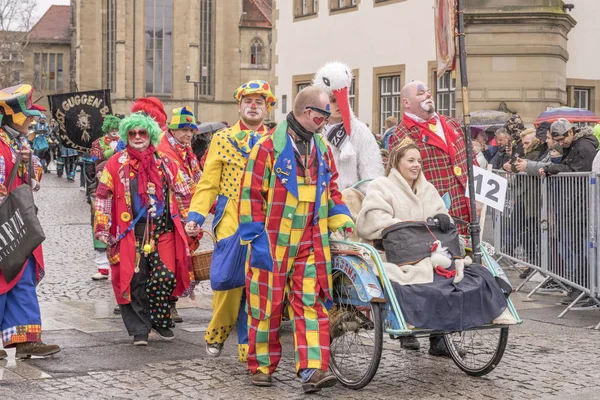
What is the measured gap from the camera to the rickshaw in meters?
6.74

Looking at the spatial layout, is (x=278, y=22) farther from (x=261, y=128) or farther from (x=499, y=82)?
(x=261, y=128)

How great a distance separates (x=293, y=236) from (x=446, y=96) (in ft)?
70.7

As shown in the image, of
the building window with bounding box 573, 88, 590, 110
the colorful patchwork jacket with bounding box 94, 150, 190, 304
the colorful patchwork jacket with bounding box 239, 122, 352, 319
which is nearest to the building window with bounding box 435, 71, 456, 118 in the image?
the building window with bounding box 573, 88, 590, 110

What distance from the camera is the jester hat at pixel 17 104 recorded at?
7.99m

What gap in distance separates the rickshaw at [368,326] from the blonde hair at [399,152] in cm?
80

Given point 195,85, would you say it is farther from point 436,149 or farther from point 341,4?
point 436,149

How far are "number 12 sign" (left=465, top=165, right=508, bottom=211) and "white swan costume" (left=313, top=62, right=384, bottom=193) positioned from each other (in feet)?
3.41

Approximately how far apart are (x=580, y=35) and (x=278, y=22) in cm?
1214

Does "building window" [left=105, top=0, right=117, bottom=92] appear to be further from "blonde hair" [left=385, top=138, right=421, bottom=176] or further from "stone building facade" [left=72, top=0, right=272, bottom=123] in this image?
"blonde hair" [left=385, top=138, right=421, bottom=176]

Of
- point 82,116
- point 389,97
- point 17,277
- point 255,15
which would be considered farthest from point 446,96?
point 255,15

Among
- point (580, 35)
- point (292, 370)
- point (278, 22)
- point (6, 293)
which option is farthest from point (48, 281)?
point (278, 22)

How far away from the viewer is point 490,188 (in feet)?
29.7

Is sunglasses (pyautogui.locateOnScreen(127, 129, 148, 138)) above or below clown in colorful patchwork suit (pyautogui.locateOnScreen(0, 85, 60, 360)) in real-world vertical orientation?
above

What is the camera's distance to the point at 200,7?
→ 244 feet
